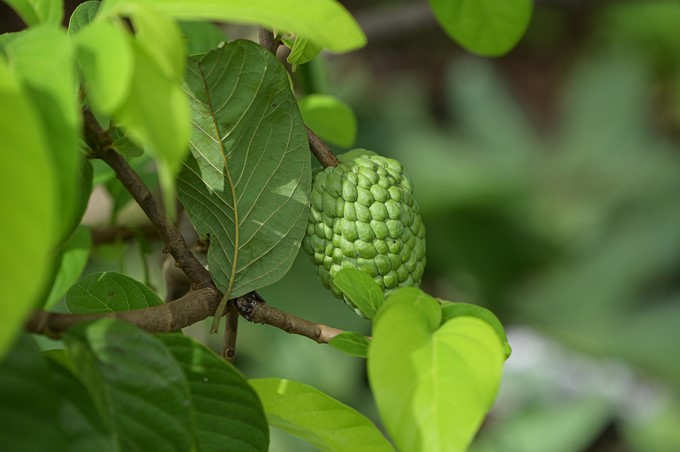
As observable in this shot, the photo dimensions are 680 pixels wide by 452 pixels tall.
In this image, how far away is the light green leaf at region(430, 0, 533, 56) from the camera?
1118 millimetres

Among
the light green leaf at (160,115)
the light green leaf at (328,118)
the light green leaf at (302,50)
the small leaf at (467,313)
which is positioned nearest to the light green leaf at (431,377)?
the small leaf at (467,313)

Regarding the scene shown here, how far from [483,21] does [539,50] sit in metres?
4.83

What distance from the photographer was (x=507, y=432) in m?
3.35

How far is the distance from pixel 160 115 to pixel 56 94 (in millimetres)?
65

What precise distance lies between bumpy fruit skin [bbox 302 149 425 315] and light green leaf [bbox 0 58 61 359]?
1.70 ft

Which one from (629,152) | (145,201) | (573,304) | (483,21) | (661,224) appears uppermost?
(629,152)

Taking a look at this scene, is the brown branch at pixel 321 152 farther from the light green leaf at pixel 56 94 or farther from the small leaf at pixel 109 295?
the light green leaf at pixel 56 94

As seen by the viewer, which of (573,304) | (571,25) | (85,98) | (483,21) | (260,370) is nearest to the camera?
(85,98)

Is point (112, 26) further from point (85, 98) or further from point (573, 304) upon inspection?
point (573, 304)

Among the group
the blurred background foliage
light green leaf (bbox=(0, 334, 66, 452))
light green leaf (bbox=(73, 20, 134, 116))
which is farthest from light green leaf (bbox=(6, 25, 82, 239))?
the blurred background foliage

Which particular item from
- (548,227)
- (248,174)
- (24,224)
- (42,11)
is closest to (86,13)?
(42,11)

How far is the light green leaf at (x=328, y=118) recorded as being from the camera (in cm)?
131

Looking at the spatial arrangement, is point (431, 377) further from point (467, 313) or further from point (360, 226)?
point (360, 226)

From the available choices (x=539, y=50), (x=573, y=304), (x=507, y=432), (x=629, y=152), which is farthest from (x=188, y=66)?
(x=539, y=50)
